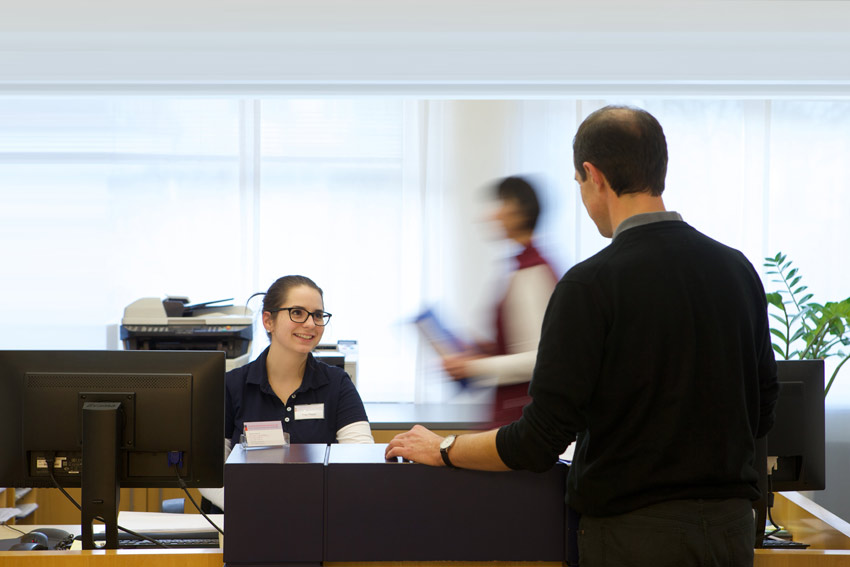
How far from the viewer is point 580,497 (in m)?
1.26

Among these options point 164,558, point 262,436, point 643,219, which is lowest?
point 164,558

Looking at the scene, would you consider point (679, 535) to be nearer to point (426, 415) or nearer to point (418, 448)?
point (418, 448)

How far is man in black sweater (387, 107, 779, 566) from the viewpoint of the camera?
1.18m

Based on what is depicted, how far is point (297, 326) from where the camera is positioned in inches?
89.0

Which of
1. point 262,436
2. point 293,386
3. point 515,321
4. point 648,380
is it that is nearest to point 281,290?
point 293,386

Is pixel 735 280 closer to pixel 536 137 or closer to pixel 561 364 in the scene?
pixel 561 364

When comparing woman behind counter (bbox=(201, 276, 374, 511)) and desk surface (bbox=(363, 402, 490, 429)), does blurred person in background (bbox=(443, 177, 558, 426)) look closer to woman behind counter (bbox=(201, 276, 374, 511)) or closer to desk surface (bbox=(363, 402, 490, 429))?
woman behind counter (bbox=(201, 276, 374, 511))

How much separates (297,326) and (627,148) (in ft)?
4.20

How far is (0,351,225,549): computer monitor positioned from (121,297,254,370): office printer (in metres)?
1.53

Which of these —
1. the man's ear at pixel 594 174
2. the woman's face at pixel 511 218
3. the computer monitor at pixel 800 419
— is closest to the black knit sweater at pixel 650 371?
the man's ear at pixel 594 174
